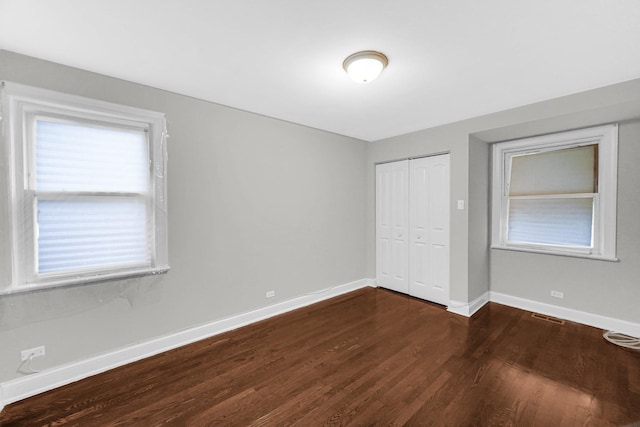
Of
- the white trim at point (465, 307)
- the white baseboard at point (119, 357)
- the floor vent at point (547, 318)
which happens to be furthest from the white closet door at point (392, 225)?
the white baseboard at point (119, 357)

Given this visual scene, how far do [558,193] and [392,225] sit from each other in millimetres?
2126

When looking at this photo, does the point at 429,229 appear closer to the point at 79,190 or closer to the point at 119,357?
the point at 119,357

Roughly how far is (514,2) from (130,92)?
9.57 ft

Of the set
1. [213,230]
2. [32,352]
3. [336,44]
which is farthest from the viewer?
[213,230]

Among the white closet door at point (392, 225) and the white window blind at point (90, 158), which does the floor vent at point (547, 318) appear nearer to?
the white closet door at point (392, 225)

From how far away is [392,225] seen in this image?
4262mm

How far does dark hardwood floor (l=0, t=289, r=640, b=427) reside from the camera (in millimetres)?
1724

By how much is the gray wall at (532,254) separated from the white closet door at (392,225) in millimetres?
292

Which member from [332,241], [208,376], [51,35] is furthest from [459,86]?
[208,376]

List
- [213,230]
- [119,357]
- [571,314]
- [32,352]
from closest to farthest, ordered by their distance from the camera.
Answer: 1. [32,352]
2. [119,357]
3. [213,230]
4. [571,314]

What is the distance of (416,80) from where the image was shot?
2.30 metres

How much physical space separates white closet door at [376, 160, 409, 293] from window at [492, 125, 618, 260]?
1.25m

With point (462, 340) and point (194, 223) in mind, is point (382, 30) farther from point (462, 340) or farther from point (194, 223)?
point (462, 340)

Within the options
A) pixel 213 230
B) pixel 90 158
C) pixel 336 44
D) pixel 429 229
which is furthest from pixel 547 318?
pixel 90 158
